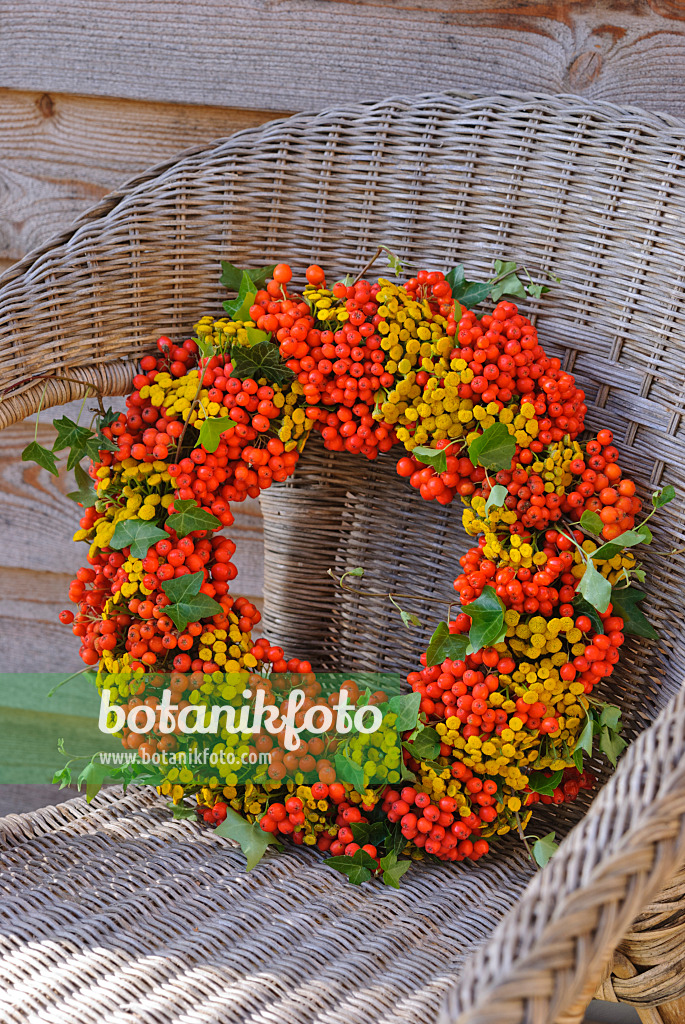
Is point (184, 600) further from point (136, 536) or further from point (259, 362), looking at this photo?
point (259, 362)

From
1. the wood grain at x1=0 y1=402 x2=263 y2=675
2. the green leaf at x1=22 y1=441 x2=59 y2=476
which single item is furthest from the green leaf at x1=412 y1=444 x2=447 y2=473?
the wood grain at x1=0 y1=402 x2=263 y2=675

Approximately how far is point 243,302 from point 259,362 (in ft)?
0.26

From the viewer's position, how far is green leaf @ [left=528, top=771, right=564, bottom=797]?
29.8 inches

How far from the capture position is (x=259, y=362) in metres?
0.77

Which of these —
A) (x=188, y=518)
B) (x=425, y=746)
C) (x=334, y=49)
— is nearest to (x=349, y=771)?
(x=425, y=746)

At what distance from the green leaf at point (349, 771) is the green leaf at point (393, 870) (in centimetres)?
7

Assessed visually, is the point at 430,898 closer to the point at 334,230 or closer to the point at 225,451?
the point at 225,451

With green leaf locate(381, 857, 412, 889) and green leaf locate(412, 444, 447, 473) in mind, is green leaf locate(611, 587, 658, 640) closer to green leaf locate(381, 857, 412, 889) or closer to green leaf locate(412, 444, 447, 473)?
green leaf locate(412, 444, 447, 473)

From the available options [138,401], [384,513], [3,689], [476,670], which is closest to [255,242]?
[138,401]

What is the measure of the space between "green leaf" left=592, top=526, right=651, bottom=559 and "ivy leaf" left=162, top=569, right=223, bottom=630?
36cm

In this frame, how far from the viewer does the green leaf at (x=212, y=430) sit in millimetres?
734

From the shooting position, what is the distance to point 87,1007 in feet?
1.80

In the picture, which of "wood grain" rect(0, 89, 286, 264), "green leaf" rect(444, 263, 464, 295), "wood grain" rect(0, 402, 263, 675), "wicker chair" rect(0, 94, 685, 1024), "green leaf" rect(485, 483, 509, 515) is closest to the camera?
"wicker chair" rect(0, 94, 685, 1024)

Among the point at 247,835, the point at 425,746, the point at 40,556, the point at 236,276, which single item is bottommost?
the point at 40,556
